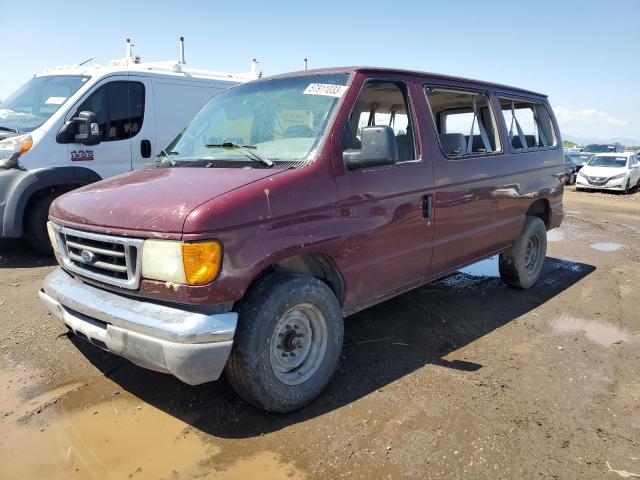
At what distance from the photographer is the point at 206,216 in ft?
8.12

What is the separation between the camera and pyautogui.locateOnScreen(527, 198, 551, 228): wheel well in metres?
5.63

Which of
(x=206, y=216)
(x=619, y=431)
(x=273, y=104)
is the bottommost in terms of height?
(x=619, y=431)

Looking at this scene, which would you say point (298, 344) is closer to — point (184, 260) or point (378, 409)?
point (378, 409)

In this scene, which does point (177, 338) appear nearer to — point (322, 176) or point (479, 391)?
point (322, 176)

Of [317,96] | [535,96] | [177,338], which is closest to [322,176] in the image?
[317,96]

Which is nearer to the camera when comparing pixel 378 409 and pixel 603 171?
pixel 378 409

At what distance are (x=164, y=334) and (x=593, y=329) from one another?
3.95 meters

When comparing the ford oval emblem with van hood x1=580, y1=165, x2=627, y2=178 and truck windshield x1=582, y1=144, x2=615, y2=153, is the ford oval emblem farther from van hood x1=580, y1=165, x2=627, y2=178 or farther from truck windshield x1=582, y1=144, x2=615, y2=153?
truck windshield x1=582, y1=144, x2=615, y2=153

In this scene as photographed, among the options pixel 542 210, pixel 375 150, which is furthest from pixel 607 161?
pixel 375 150

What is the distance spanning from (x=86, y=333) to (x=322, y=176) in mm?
1669

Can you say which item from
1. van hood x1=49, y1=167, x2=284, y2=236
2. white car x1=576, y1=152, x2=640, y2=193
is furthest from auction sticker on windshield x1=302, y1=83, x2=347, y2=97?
Result: white car x1=576, y1=152, x2=640, y2=193

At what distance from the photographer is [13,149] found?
582 cm

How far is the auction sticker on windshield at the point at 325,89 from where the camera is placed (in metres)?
3.33

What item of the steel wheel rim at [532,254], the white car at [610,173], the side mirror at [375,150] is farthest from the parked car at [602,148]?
the side mirror at [375,150]
